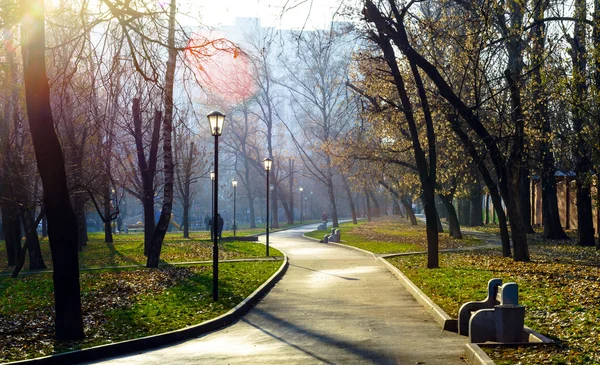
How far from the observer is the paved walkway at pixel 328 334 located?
938 centimetres

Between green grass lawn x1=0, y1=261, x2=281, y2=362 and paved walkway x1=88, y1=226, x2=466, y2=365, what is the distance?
856mm

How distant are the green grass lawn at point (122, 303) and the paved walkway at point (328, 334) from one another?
0.86 metres

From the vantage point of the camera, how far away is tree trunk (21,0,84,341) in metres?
10.8

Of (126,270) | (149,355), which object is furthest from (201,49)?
(126,270)

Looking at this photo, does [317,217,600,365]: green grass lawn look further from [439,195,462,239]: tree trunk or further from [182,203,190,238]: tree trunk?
[182,203,190,238]: tree trunk

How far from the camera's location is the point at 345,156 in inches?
1403

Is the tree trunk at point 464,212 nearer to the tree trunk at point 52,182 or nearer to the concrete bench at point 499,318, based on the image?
the concrete bench at point 499,318

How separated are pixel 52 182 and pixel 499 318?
6.67 m

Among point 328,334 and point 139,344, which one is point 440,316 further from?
point 139,344

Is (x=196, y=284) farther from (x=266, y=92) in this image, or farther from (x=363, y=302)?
(x=266, y=92)

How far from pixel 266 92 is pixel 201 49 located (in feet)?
171

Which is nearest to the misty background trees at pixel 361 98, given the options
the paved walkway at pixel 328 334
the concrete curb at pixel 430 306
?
the paved walkway at pixel 328 334

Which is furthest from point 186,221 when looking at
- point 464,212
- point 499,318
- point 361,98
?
point 499,318

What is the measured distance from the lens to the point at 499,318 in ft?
30.9
